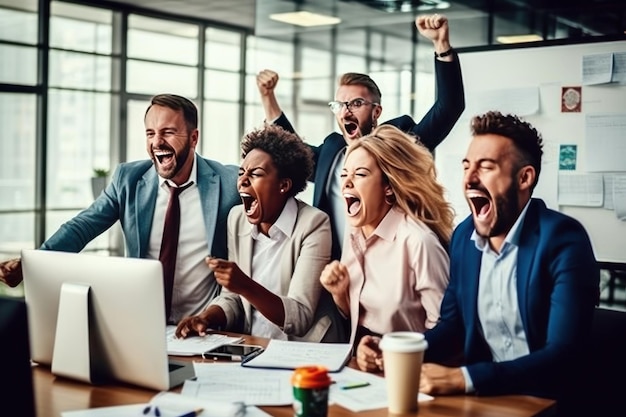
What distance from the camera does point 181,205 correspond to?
3582mm

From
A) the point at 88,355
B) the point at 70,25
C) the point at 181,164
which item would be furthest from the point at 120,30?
the point at 88,355

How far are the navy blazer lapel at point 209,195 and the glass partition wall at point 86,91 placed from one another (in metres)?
4.37

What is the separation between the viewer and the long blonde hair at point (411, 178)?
2.98 m

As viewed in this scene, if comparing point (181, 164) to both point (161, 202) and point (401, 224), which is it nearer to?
point (161, 202)

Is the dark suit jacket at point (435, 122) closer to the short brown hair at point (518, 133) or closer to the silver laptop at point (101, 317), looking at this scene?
the short brown hair at point (518, 133)

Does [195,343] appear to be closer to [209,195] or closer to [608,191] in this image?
[209,195]

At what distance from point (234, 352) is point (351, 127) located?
3.85 feet

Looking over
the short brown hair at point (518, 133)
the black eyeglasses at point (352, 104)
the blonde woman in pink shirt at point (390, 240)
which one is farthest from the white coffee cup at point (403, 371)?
the black eyeglasses at point (352, 104)

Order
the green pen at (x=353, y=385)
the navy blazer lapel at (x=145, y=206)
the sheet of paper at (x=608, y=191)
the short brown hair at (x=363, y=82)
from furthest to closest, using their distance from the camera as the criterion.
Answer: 1. the sheet of paper at (x=608, y=191)
2. the navy blazer lapel at (x=145, y=206)
3. the short brown hair at (x=363, y=82)
4. the green pen at (x=353, y=385)

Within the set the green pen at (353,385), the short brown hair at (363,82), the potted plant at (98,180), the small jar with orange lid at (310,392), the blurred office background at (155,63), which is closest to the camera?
the small jar with orange lid at (310,392)

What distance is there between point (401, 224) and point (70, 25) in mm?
6544

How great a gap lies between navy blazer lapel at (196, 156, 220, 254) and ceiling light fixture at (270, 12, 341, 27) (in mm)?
2780

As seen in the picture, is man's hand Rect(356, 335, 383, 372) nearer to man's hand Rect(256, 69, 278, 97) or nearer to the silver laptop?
the silver laptop

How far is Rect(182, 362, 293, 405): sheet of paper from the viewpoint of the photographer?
2.14m
